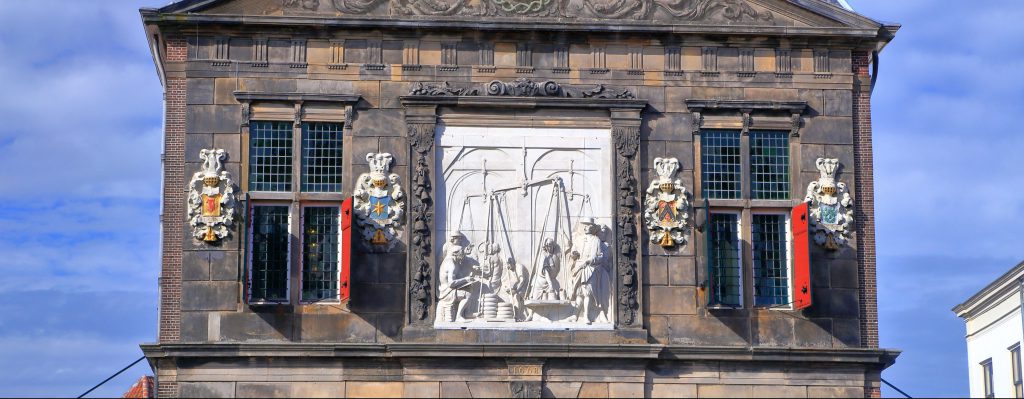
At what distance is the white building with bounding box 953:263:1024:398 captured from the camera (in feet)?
159

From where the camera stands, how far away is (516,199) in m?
35.0

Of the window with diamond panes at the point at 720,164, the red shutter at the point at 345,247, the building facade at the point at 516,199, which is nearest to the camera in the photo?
the red shutter at the point at 345,247

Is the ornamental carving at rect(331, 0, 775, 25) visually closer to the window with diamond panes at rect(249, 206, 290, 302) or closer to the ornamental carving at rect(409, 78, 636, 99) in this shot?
the ornamental carving at rect(409, 78, 636, 99)

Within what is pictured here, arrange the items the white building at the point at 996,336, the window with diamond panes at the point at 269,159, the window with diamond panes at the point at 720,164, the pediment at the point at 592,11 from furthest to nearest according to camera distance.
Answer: the white building at the point at 996,336 < the pediment at the point at 592,11 < the window with diamond panes at the point at 720,164 < the window with diamond panes at the point at 269,159

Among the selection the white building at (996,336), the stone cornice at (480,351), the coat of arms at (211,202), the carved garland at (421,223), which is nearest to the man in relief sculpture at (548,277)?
→ the stone cornice at (480,351)

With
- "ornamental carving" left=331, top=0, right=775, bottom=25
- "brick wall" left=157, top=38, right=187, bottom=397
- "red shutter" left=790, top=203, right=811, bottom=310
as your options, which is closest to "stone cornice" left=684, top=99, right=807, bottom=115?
"ornamental carving" left=331, top=0, right=775, bottom=25

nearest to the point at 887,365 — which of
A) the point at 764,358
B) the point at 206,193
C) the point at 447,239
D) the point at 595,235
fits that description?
the point at 764,358

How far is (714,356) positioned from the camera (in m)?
34.4

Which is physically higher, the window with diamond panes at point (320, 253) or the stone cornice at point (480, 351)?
the window with diamond panes at point (320, 253)

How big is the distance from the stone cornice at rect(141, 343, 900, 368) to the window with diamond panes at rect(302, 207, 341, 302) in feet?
4.27

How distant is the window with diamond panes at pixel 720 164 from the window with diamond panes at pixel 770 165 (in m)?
0.36

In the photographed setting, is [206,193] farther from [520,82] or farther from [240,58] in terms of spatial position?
[520,82]

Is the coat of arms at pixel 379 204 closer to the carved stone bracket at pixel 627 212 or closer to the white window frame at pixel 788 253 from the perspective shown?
the carved stone bracket at pixel 627 212

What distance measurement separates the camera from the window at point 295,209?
3466 cm
